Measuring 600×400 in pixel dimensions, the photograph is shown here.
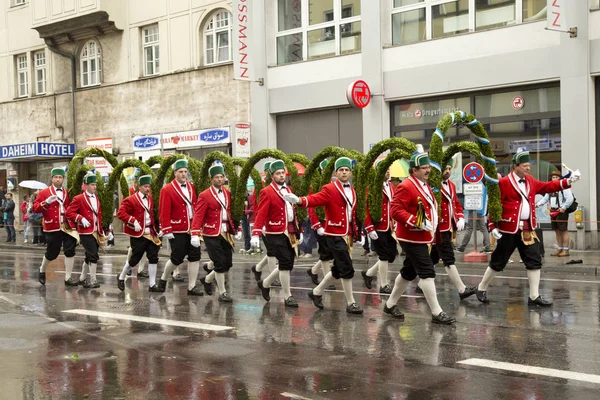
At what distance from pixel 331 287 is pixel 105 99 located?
69.0 ft

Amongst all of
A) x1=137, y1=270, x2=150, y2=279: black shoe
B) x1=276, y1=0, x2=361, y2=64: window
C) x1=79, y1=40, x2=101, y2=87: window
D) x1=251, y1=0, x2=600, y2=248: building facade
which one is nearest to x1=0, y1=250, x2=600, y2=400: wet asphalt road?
x1=137, y1=270, x2=150, y2=279: black shoe

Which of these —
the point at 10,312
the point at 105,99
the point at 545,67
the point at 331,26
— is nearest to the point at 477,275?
the point at 545,67

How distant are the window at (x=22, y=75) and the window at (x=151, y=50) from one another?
24.7ft

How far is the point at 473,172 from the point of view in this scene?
18359 millimetres

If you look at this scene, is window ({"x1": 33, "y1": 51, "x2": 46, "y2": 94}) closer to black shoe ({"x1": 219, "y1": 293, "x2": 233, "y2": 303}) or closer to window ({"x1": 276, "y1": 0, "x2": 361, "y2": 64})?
window ({"x1": 276, "y1": 0, "x2": 361, "y2": 64})

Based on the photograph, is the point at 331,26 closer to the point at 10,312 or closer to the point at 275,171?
the point at 275,171

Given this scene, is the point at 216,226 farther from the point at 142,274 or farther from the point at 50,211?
the point at 142,274

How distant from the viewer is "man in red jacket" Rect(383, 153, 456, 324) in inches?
382

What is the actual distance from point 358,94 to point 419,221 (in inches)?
539

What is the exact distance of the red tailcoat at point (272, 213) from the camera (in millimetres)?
11562

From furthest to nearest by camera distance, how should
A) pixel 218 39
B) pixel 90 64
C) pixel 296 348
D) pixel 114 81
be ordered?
pixel 90 64
pixel 114 81
pixel 218 39
pixel 296 348

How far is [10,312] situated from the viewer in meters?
11.4

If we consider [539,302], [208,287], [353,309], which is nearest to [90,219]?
[208,287]

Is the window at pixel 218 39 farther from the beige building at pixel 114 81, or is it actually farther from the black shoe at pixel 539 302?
the black shoe at pixel 539 302
